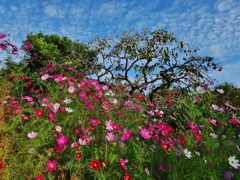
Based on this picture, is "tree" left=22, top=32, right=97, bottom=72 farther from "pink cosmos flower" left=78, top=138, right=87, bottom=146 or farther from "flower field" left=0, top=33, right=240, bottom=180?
"pink cosmos flower" left=78, top=138, right=87, bottom=146

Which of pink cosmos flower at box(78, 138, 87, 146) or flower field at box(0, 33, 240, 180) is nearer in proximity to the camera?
flower field at box(0, 33, 240, 180)

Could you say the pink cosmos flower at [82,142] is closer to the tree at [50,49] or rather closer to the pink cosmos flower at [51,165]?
the pink cosmos flower at [51,165]

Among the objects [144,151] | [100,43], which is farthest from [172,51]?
[144,151]

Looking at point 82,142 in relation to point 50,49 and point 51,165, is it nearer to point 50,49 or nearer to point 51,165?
point 51,165

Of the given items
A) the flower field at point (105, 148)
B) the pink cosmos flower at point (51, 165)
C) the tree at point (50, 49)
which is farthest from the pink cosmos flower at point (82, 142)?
the tree at point (50, 49)

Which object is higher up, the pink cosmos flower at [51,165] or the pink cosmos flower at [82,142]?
the pink cosmos flower at [82,142]

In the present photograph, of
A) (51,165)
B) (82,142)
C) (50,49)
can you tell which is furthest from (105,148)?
(50,49)

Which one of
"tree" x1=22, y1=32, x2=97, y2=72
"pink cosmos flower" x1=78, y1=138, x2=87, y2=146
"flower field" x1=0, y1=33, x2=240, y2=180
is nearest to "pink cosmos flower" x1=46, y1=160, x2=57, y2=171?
"flower field" x1=0, y1=33, x2=240, y2=180

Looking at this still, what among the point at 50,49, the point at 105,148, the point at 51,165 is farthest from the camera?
the point at 50,49

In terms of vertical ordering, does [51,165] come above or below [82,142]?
below

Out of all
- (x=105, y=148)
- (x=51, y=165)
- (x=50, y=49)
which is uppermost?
(x=50, y=49)

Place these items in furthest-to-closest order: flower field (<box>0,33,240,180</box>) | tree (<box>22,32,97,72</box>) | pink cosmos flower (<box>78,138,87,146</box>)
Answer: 1. tree (<box>22,32,97,72</box>)
2. pink cosmos flower (<box>78,138,87,146</box>)
3. flower field (<box>0,33,240,180</box>)

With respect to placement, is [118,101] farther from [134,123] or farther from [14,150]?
[14,150]

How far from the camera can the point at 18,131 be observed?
3.54m
